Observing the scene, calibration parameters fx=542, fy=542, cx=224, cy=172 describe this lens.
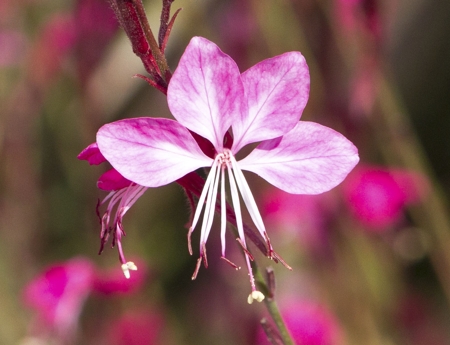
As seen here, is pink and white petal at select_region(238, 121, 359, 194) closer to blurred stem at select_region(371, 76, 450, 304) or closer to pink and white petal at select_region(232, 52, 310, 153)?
pink and white petal at select_region(232, 52, 310, 153)

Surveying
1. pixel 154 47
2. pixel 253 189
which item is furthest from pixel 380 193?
pixel 154 47

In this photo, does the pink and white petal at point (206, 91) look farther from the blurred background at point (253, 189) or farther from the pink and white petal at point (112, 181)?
the blurred background at point (253, 189)

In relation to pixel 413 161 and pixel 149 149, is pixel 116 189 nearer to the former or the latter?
pixel 149 149

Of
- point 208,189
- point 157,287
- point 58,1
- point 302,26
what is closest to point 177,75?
point 208,189

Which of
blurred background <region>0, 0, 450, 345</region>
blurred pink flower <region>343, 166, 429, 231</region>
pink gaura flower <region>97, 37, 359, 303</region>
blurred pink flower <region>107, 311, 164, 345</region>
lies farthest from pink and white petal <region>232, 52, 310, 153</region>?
blurred pink flower <region>107, 311, 164, 345</region>

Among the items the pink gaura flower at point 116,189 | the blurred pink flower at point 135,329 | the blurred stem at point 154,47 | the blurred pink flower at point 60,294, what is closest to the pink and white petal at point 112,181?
the pink gaura flower at point 116,189

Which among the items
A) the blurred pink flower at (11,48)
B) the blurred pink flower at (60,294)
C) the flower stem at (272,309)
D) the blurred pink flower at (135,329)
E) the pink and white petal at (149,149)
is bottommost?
the blurred pink flower at (135,329)
